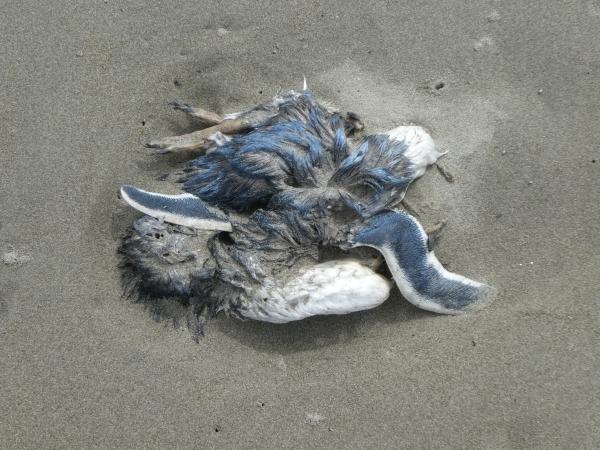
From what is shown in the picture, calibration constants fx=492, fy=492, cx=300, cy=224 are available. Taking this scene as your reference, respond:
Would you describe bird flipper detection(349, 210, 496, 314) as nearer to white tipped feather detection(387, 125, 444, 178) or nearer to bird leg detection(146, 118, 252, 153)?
white tipped feather detection(387, 125, 444, 178)

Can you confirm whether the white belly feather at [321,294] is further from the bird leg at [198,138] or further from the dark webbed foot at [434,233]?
the bird leg at [198,138]

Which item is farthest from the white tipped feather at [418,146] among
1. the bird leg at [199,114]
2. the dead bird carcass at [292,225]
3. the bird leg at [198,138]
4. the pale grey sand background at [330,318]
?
the bird leg at [199,114]

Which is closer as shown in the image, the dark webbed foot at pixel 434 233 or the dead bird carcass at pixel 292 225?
the dead bird carcass at pixel 292 225

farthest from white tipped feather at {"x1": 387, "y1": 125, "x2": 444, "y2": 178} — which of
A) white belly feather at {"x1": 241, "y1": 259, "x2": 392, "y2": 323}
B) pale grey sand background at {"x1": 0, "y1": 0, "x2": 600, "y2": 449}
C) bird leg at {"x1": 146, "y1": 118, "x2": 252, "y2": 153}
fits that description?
bird leg at {"x1": 146, "y1": 118, "x2": 252, "y2": 153}

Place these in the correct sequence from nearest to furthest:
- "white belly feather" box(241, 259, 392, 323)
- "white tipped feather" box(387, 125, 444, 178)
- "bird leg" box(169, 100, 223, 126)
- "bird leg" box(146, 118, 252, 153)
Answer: "white belly feather" box(241, 259, 392, 323) → "white tipped feather" box(387, 125, 444, 178) → "bird leg" box(146, 118, 252, 153) → "bird leg" box(169, 100, 223, 126)

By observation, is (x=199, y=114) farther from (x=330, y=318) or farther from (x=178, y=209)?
(x=330, y=318)

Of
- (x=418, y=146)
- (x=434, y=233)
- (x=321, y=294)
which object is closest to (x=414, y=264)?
(x=434, y=233)
